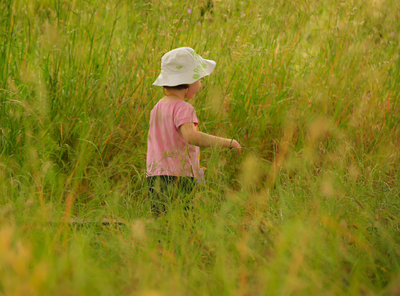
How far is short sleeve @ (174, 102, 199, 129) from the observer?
2.24 m

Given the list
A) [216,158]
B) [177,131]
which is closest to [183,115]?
[177,131]

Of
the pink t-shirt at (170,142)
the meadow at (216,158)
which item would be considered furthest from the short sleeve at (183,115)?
the meadow at (216,158)

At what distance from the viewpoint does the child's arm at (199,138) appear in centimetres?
220

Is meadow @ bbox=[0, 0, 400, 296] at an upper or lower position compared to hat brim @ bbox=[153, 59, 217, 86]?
lower

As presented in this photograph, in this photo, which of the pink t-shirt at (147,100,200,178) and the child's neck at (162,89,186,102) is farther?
the child's neck at (162,89,186,102)

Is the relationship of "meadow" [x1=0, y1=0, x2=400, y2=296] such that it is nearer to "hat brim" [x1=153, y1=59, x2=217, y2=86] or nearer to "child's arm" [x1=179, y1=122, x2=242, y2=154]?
"child's arm" [x1=179, y1=122, x2=242, y2=154]

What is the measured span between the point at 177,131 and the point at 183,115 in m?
0.11

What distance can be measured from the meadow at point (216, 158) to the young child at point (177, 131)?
0.12m

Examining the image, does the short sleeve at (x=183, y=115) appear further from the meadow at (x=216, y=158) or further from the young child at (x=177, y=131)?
the meadow at (x=216, y=158)

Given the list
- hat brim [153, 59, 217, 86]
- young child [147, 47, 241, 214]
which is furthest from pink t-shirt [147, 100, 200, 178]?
hat brim [153, 59, 217, 86]

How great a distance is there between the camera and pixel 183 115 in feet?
7.36

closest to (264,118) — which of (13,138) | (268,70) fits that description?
(268,70)

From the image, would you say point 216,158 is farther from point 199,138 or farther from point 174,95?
point 174,95

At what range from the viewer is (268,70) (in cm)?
310
